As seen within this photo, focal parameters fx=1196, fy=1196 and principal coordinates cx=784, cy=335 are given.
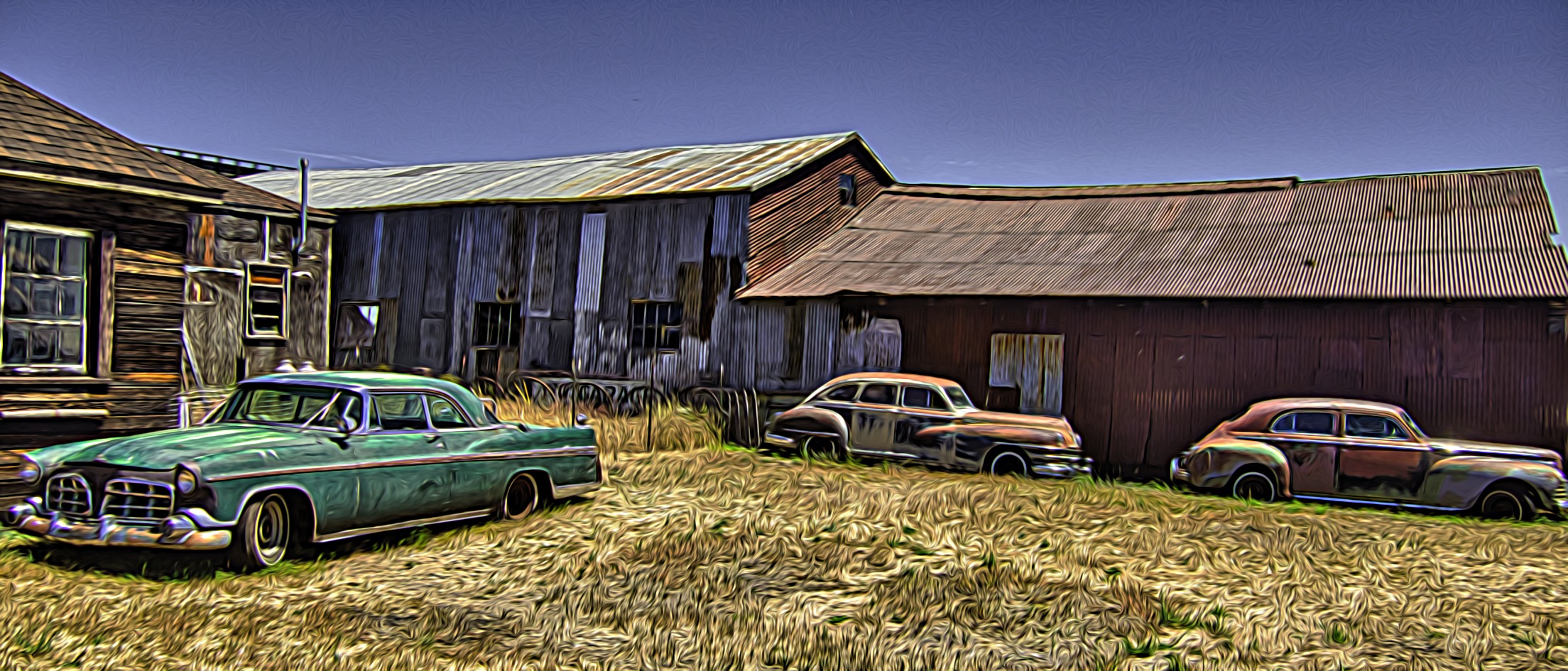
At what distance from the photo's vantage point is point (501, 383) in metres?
21.3

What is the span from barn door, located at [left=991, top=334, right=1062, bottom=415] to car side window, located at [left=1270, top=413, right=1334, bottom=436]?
376cm

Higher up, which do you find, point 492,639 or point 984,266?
point 984,266

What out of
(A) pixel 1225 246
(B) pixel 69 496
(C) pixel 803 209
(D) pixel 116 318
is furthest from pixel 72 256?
(A) pixel 1225 246

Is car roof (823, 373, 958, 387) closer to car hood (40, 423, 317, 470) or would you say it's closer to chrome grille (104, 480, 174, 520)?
car hood (40, 423, 317, 470)

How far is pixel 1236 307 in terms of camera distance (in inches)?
617

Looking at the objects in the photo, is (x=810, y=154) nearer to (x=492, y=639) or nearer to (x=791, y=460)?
(x=791, y=460)

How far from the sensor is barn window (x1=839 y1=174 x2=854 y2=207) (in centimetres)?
2278

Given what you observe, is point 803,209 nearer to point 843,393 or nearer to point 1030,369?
point 1030,369

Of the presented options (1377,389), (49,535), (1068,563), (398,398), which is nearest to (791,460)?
(398,398)

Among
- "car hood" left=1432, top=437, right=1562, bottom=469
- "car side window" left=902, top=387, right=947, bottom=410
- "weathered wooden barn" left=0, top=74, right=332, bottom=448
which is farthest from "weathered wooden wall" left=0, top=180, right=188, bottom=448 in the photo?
"car hood" left=1432, top=437, right=1562, bottom=469

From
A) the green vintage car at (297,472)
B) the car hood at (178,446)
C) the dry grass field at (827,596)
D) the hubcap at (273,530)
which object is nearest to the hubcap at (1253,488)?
the dry grass field at (827,596)

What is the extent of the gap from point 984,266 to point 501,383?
8909 millimetres

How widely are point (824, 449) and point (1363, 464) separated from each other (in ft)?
20.3

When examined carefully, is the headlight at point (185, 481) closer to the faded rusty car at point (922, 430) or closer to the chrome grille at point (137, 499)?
the chrome grille at point (137, 499)
